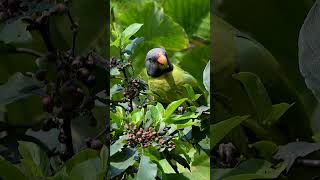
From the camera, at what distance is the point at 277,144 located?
0.79 meters

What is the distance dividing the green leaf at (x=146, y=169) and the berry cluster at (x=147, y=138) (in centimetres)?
3

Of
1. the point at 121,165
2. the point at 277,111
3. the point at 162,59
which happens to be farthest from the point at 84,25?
the point at 277,111

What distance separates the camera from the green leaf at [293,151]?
0.73m

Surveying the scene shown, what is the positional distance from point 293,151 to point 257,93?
10 centimetres

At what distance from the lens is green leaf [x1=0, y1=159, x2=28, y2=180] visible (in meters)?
0.80

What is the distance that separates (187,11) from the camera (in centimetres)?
105

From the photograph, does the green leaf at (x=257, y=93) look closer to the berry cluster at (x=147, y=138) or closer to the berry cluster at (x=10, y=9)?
the berry cluster at (x=147, y=138)

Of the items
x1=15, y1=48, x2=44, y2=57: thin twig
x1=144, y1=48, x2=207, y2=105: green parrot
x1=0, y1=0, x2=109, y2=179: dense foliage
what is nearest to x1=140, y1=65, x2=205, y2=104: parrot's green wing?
x1=144, y1=48, x2=207, y2=105: green parrot

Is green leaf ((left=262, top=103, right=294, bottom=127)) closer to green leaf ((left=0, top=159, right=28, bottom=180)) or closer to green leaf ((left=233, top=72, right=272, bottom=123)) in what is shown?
green leaf ((left=233, top=72, right=272, bottom=123))

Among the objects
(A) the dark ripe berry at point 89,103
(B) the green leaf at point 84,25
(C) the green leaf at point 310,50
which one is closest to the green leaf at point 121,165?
(A) the dark ripe berry at point 89,103

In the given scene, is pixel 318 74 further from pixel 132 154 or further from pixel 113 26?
pixel 113 26

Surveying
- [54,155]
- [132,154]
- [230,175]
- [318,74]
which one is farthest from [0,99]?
[318,74]

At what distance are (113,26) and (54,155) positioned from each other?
0.95ft

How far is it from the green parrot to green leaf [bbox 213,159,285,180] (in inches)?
7.4
